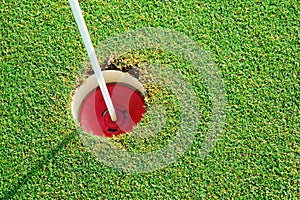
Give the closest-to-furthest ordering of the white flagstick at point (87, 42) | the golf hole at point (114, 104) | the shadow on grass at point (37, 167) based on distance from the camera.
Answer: the white flagstick at point (87, 42), the shadow on grass at point (37, 167), the golf hole at point (114, 104)

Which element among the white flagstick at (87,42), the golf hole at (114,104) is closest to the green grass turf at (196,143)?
the golf hole at (114,104)

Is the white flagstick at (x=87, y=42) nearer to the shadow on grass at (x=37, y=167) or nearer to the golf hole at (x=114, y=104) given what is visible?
the golf hole at (x=114, y=104)

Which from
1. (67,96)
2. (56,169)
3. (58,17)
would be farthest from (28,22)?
(56,169)

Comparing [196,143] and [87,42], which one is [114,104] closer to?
[196,143]

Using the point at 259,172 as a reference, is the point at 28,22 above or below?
above

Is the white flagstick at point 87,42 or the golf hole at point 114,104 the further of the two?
the golf hole at point 114,104

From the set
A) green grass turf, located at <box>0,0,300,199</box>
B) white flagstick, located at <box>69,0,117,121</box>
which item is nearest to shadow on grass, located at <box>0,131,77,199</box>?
green grass turf, located at <box>0,0,300,199</box>

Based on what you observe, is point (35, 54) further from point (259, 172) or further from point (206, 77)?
point (259, 172)
